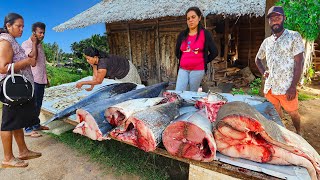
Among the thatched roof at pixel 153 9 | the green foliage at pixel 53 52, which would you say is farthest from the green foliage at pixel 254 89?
the green foliage at pixel 53 52

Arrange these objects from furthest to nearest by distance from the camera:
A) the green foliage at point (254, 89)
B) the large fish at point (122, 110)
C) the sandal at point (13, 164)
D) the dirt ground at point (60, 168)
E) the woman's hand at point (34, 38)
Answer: the green foliage at point (254, 89) < the woman's hand at point (34, 38) < the dirt ground at point (60, 168) < the sandal at point (13, 164) < the large fish at point (122, 110)

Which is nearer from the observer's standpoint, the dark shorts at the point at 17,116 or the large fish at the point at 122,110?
the large fish at the point at 122,110

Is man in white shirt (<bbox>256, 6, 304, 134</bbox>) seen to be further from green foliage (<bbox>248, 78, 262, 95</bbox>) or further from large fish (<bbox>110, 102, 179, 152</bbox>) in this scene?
green foliage (<bbox>248, 78, 262, 95</bbox>)

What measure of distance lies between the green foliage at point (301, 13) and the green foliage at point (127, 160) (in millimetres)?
4092

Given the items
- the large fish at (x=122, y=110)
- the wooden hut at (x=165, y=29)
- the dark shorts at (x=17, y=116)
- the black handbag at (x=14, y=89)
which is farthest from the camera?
the wooden hut at (x=165, y=29)

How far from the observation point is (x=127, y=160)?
3.43m

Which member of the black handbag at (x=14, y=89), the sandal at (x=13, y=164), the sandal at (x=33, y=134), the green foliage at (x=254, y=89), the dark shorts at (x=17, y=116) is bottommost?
the sandal at (x=33, y=134)

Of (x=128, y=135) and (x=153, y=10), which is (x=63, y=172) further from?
(x=153, y=10)

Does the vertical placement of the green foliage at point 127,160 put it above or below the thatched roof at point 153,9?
below

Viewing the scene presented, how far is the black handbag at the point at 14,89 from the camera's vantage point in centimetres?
254

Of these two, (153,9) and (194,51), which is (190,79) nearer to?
(194,51)

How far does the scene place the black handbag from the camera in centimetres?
254

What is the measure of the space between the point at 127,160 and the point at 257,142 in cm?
212

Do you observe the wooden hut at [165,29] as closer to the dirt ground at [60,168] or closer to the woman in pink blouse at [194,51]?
the woman in pink blouse at [194,51]
